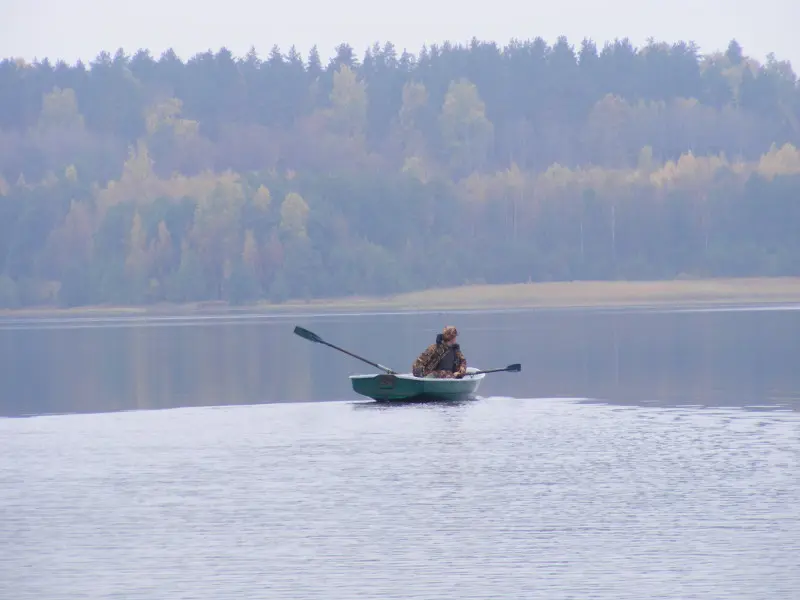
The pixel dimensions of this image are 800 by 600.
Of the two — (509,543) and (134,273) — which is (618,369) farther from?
(134,273)

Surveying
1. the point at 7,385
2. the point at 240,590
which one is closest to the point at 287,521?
the point at 240,590

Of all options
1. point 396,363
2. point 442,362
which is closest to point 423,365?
point 442,362

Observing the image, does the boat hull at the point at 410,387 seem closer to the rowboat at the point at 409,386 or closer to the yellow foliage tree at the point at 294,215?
the rowboat at the point at 409,386

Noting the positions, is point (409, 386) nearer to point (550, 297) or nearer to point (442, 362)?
point (442, 362)

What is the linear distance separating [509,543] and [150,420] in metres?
18.5

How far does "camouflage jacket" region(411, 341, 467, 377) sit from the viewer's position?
1612 inches

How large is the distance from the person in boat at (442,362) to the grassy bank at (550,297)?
116 meters

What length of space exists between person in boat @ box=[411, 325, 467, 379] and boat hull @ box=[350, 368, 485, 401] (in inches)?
11.8

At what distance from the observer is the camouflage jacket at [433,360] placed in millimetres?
40938

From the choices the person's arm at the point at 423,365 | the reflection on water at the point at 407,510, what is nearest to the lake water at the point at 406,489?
the reflection on water at the point at 407,510

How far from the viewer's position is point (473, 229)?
189m

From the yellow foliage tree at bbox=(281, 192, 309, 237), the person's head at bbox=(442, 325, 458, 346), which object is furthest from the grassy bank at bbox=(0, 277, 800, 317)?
the person's head at bbox=(442, 325, 458, 346)

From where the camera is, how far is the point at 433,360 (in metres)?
41.1

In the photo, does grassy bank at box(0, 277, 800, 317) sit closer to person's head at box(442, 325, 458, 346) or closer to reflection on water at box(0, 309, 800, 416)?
reflection on water at box(0, 309, 800, 416)
